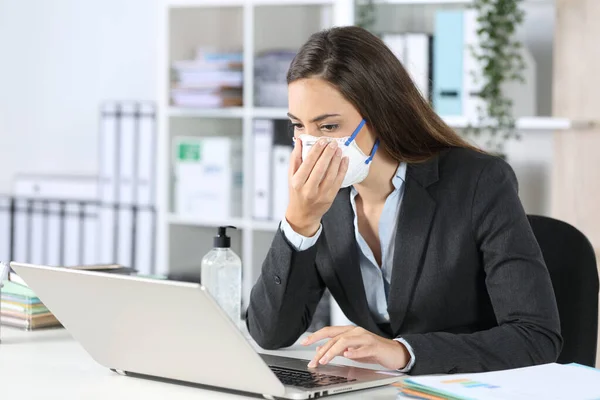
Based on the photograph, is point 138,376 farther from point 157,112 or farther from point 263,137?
point 157,112

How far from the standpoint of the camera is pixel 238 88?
352 cm

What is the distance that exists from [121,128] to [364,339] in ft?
8.93

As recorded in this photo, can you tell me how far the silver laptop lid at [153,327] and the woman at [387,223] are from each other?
1.27 ft

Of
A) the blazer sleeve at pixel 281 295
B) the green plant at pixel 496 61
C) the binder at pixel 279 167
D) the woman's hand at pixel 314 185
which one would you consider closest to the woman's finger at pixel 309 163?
the woman's hand at pixel 314 185

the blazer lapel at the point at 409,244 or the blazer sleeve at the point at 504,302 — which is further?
the blazer lapel at the point at 409,244

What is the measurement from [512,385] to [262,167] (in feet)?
7.66

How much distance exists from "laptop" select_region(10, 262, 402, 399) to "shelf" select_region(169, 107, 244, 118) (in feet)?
6.98

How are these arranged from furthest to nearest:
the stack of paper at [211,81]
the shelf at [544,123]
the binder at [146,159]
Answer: the binder at [146,159]
the stack of paper at [211,81]
the shelf at [544,123]

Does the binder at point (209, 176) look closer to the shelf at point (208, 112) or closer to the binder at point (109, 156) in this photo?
the shelf at point (208, 112)

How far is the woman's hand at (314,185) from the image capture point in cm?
164

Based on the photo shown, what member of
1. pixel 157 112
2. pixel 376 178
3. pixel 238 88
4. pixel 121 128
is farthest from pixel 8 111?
pixel 376 178

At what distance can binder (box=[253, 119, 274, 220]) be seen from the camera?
134 inches

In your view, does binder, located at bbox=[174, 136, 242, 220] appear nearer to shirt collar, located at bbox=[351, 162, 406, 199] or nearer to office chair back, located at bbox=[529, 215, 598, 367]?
shirt collar, located at bbox=[351, 162, 406, 199]

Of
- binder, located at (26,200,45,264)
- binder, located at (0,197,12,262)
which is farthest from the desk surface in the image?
binder, located at (0,197,12,262)
